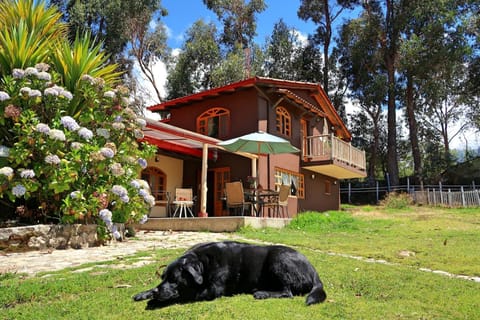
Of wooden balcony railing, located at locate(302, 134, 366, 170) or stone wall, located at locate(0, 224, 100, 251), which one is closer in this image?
stone wall, located at locate(0, 224, 100, 251)

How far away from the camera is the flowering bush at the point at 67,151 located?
6.26m

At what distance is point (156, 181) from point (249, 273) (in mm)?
11241

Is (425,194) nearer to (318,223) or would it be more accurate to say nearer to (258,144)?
(318,223)

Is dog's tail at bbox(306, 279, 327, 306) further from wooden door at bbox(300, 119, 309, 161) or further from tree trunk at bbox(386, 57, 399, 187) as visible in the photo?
tree trunk at bbox(386, 57, 399, 187)

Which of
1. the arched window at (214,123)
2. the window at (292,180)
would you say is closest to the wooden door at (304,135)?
the window at (292,180)

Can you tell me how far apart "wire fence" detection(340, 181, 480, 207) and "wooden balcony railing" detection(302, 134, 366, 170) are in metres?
7.47

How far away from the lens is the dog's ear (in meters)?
3.02

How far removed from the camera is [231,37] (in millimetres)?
31922

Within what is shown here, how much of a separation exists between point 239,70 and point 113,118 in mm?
20471

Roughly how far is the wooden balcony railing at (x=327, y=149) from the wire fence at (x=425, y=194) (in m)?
7.47

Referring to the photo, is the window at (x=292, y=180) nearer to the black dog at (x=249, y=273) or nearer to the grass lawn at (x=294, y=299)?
the grass lawn at (x=294, y=299)

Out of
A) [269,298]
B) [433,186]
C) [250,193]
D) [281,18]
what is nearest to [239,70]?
[281,18]

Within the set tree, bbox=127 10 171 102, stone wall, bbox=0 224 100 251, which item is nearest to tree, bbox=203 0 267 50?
tree, bbox=127 10 171 102

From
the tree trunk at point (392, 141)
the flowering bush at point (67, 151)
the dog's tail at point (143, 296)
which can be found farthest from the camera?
the tree trunk at point (392, 141)
